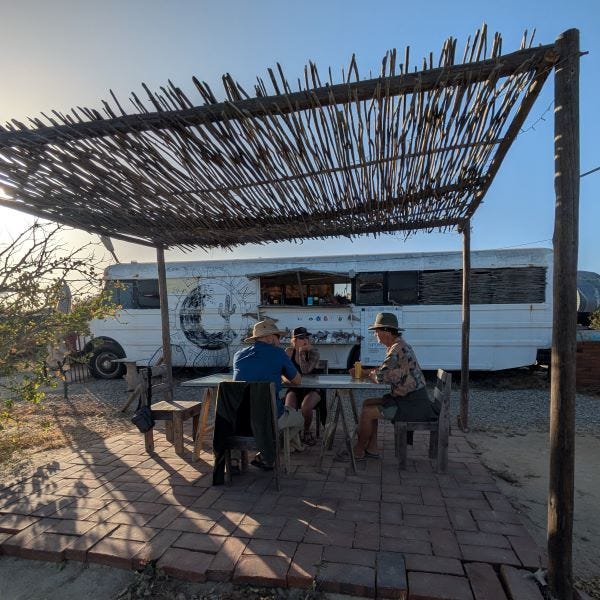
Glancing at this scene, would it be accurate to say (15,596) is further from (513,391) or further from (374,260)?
(513,391)

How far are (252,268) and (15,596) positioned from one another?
6700 millimetres

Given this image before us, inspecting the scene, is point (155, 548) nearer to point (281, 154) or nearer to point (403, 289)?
point (281, 154)

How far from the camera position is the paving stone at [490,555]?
7.20 ft

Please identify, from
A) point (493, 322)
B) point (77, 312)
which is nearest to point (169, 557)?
point (77, 312)

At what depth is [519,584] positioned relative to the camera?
201cm

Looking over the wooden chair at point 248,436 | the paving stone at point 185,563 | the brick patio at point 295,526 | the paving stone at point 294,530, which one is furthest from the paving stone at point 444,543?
the paving stone at point 185,563

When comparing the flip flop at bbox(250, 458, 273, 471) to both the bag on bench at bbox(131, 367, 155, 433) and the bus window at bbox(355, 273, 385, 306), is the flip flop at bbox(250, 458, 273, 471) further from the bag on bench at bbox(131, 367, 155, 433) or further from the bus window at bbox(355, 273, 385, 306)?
the bus window at bbox(355, 273, 385, 306)

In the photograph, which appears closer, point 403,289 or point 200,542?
point 200,542

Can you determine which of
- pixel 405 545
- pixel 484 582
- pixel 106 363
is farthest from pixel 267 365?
pixel 106 363

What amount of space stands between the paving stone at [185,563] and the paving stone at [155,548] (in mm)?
46

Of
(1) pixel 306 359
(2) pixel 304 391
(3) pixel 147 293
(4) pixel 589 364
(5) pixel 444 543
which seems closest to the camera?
(5) pixel 444 543

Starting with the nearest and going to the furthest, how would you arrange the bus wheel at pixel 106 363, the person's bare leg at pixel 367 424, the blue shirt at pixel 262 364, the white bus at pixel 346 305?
1. the blue shirt at pixel 262 364
2. the person's bare leg at pixel 367 424
3. the white bus at pixel 346 305
4. the bus wheel at pixel 106 363

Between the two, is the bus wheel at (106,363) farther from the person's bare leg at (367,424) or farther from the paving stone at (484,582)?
the paving stone at (484,582)

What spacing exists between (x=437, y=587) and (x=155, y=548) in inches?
60.9
